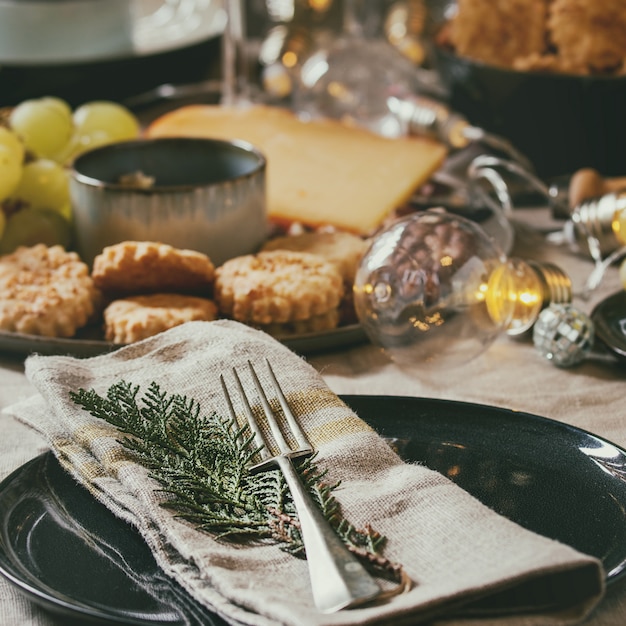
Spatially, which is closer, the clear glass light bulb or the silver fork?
the silver fork

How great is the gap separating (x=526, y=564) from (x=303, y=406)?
0.22m

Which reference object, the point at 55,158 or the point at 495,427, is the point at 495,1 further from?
the point at 495,427

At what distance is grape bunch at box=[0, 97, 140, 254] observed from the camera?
96cm

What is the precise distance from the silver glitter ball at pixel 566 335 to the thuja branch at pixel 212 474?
325mm

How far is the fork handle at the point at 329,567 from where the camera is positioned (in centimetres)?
41

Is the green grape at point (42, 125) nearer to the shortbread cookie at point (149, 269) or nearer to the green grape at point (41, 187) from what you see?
the green grape at point (41, 187)

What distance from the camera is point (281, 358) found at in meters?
0.66

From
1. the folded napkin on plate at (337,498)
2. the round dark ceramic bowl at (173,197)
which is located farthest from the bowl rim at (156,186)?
the folded napkin on plate at (337,498)

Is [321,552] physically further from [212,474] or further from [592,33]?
[592,33]

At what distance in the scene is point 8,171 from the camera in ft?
3.12

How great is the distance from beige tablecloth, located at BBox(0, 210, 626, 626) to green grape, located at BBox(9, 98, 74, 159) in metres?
0.36

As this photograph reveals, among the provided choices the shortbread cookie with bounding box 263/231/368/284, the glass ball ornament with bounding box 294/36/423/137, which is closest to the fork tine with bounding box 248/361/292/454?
the shortbread cookie with bounding box 263/231/368/284

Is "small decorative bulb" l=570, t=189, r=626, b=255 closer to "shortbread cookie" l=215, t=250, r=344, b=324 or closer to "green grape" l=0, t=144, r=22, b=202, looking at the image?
"shortbread cookie" l=215, t=250, r=344, b=324

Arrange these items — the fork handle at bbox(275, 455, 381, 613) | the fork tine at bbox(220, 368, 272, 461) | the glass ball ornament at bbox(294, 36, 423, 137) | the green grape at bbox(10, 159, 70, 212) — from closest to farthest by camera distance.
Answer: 1. the fork handle at bbox(275, 455, 381, 613)
2. the fork tine at bbox(220, 368, 272, 461)
3. the green grape at bbox(10, 159, 70, 212)
4. the glass ball ornament at bbox(294, 36, 423, 137)
